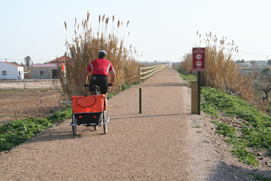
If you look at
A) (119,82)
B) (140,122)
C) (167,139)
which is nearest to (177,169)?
(167,139)

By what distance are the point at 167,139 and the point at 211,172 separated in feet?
6.64

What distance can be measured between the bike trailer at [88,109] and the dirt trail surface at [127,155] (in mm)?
400

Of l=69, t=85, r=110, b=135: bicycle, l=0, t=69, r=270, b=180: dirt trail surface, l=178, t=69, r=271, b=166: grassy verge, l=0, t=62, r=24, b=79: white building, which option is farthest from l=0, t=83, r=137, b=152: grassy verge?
l=0, t=62, r=24, b=79: white building

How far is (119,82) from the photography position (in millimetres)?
17516

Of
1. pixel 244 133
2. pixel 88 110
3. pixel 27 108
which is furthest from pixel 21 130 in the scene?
pixel 27 108

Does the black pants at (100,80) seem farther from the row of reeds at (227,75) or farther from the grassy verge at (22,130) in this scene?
the row of reeds at (227,75)

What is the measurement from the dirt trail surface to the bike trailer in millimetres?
400

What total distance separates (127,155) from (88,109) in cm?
178

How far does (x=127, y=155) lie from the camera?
5863mm

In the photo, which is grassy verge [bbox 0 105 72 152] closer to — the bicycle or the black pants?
the bicycle

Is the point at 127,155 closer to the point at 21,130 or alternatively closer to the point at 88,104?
the point at 88,104

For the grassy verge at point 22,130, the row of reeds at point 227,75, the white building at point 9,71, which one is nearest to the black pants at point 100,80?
the grassy verge at point 22,130

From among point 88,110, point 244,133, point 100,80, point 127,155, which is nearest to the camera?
point 127,155

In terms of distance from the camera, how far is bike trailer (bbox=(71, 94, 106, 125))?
717 centimetres
